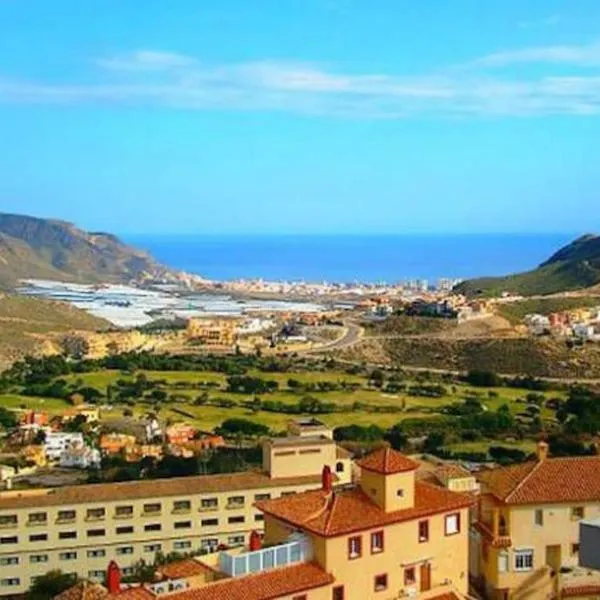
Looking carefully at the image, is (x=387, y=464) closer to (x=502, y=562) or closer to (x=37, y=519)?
(x=502, y=562)

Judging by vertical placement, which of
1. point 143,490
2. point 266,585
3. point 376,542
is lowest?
point 143,490

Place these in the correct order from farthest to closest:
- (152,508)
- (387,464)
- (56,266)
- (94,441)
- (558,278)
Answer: (56,266), (558,278), (94,441), (152,508), (387,464)

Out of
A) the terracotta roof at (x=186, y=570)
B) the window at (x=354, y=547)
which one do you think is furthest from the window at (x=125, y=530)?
the window at (x=354, y=547)

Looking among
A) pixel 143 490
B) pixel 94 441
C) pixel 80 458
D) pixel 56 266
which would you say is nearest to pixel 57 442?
pixel 94 441

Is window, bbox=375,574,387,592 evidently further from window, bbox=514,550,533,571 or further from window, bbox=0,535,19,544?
window, bbox=0,535,19,544

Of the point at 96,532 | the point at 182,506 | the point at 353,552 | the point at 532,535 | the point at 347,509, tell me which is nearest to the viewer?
the point at 353,552

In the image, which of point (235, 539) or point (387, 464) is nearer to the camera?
point (387, 464)

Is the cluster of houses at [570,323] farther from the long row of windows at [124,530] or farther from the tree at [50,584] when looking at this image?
the tree at [50,584]
